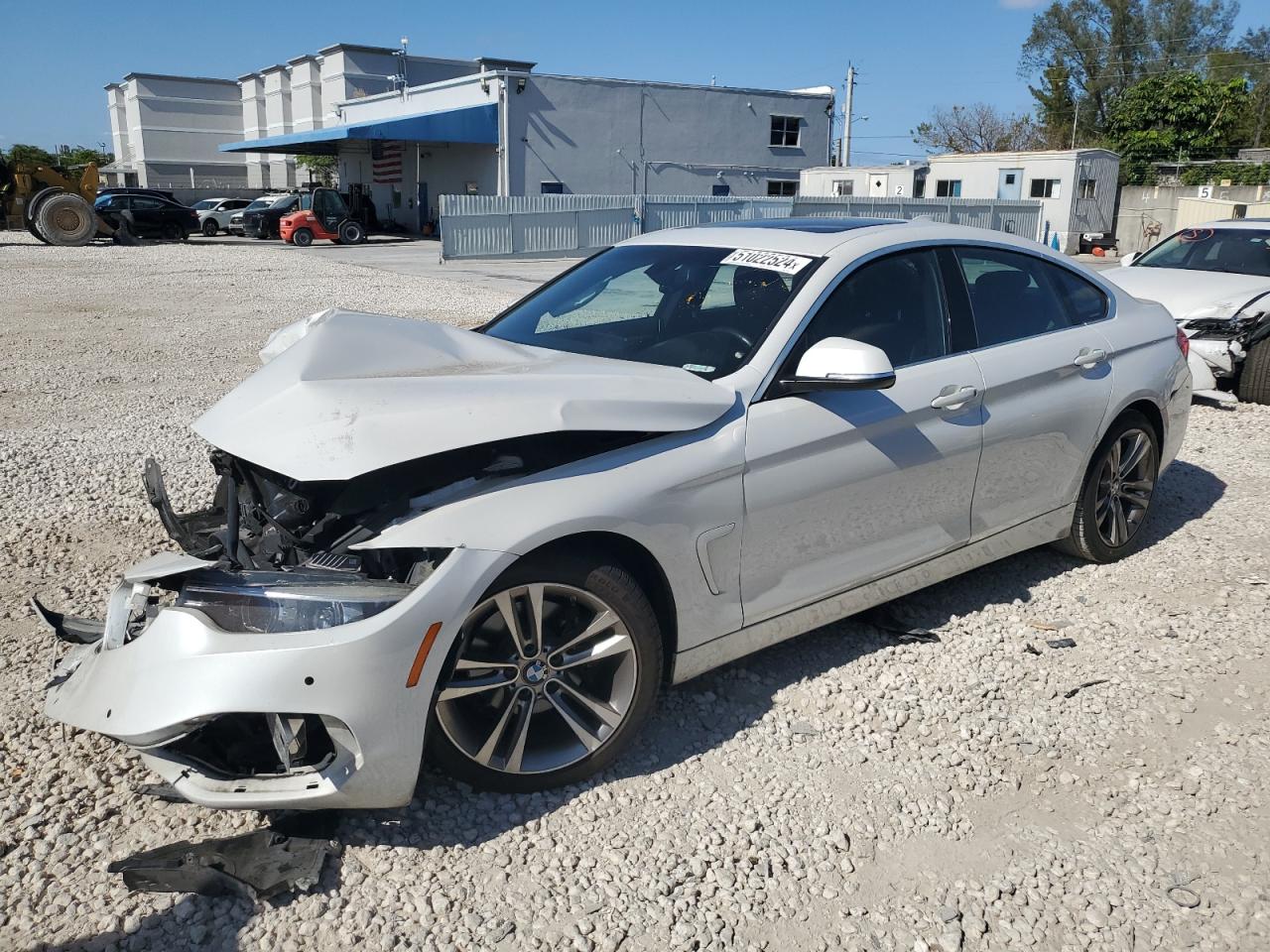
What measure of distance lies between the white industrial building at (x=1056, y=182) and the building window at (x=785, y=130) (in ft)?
24.3

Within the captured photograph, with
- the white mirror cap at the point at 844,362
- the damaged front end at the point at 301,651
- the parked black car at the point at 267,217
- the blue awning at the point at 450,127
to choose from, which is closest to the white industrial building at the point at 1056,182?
the blue awning at the point at 450,127

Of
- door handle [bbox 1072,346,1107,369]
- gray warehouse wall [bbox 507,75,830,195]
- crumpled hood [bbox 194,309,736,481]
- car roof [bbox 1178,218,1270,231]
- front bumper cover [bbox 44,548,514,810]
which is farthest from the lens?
gray warehouse wall [bbox 507,75,830,195]

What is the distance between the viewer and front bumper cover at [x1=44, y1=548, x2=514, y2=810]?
262 cm

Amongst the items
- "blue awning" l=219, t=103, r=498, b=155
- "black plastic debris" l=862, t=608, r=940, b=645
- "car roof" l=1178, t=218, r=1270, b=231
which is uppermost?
"blue awning" l=219, t=103, r=498, b=155

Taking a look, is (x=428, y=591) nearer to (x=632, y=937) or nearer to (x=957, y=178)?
(x=632, y=937)

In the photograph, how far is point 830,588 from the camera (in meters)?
3.78

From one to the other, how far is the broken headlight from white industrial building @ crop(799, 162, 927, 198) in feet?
122

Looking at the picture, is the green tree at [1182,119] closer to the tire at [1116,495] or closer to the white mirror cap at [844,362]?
the tire at [1116,495]

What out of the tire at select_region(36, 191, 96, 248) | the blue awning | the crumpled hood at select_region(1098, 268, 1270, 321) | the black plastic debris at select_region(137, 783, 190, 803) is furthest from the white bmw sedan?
the blue awning

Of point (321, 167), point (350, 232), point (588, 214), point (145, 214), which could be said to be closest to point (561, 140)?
point (350, 232)

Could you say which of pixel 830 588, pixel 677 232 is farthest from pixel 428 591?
pixel 677 232

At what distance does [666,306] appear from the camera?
4137mm

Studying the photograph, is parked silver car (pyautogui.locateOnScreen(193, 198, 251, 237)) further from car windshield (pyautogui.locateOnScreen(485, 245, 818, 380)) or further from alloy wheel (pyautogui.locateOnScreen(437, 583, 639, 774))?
alloy wheel (pyautogui.locateOnScreen(437, 583, 639, 774))

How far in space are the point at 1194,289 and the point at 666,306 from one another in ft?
22.9
